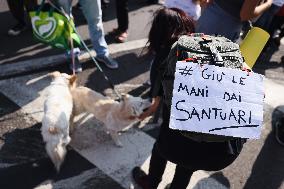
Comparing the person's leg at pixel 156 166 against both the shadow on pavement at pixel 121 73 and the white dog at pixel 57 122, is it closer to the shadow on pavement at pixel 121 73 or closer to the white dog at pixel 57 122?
the white dog at pixel 57 122

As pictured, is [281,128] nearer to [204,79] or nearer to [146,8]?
[204,79]

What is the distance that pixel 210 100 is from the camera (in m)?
2.27

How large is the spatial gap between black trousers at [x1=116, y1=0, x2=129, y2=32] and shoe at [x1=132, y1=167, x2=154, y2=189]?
9.92 ft

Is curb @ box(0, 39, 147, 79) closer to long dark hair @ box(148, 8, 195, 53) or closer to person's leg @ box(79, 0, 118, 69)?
person's leg @ box(79, 0, 118, 69)

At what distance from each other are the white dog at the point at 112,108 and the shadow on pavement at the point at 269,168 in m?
1.37

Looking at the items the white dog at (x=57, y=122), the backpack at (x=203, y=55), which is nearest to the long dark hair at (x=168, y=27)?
the backpack at (x=203, y=55)

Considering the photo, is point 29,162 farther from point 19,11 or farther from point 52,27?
point 19,11

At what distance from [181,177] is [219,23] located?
1683 mm

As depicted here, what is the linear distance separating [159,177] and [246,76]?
1.37 metres

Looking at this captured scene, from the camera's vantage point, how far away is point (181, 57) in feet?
7.67

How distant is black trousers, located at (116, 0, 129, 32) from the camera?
19.6ft

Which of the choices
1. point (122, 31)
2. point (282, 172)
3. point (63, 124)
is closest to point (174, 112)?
point (63, 124)

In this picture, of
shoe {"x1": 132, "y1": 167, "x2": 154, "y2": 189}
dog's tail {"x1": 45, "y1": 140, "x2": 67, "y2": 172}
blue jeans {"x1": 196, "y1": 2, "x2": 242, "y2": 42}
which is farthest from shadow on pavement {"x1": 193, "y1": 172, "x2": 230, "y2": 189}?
blue jeans {"x1": 196, "y1": 2, "x2": 242, "y2": 42}

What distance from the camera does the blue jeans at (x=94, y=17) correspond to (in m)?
5.06
